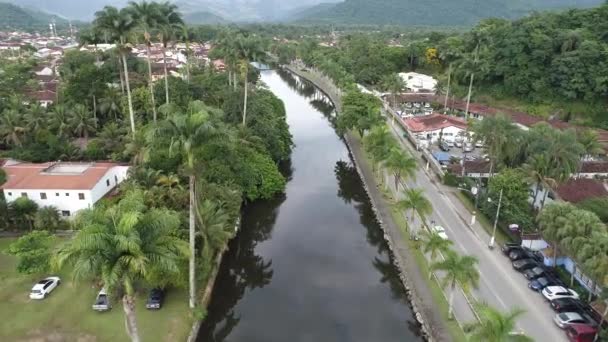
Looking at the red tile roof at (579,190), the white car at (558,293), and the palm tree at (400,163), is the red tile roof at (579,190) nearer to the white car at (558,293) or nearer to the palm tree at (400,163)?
the white car at (558,293)

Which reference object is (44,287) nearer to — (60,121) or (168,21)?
(60,121)

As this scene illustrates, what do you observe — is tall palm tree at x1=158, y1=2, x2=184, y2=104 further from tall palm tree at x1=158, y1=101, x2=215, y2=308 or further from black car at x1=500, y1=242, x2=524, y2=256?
black car at x1=500, y1=242, x2=524, y2=256

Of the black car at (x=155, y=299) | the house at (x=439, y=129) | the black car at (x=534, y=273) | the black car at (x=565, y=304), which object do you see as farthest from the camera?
the house at (x=439, y=129)

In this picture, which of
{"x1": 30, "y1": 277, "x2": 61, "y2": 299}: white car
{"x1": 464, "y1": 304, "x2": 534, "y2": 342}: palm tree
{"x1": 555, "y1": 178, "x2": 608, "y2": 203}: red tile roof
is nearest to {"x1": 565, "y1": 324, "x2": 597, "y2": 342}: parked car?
{"x1": 464, "y1": 304, "x2": 534, "y2": 342}: palm tree

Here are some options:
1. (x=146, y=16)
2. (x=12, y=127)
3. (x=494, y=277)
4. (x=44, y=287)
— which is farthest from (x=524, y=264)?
(x=12, y=127)

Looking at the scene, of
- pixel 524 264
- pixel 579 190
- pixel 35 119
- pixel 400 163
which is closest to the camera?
pixel 524 264

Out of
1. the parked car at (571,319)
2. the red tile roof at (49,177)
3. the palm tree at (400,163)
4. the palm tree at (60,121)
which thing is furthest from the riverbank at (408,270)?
the palm tree at (60,121)

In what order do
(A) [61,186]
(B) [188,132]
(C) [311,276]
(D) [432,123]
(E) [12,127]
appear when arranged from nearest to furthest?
(B) [188,132]
(C) [311,276]
(A) [61,186]
(E) [12,127]
(D) [432,123]
